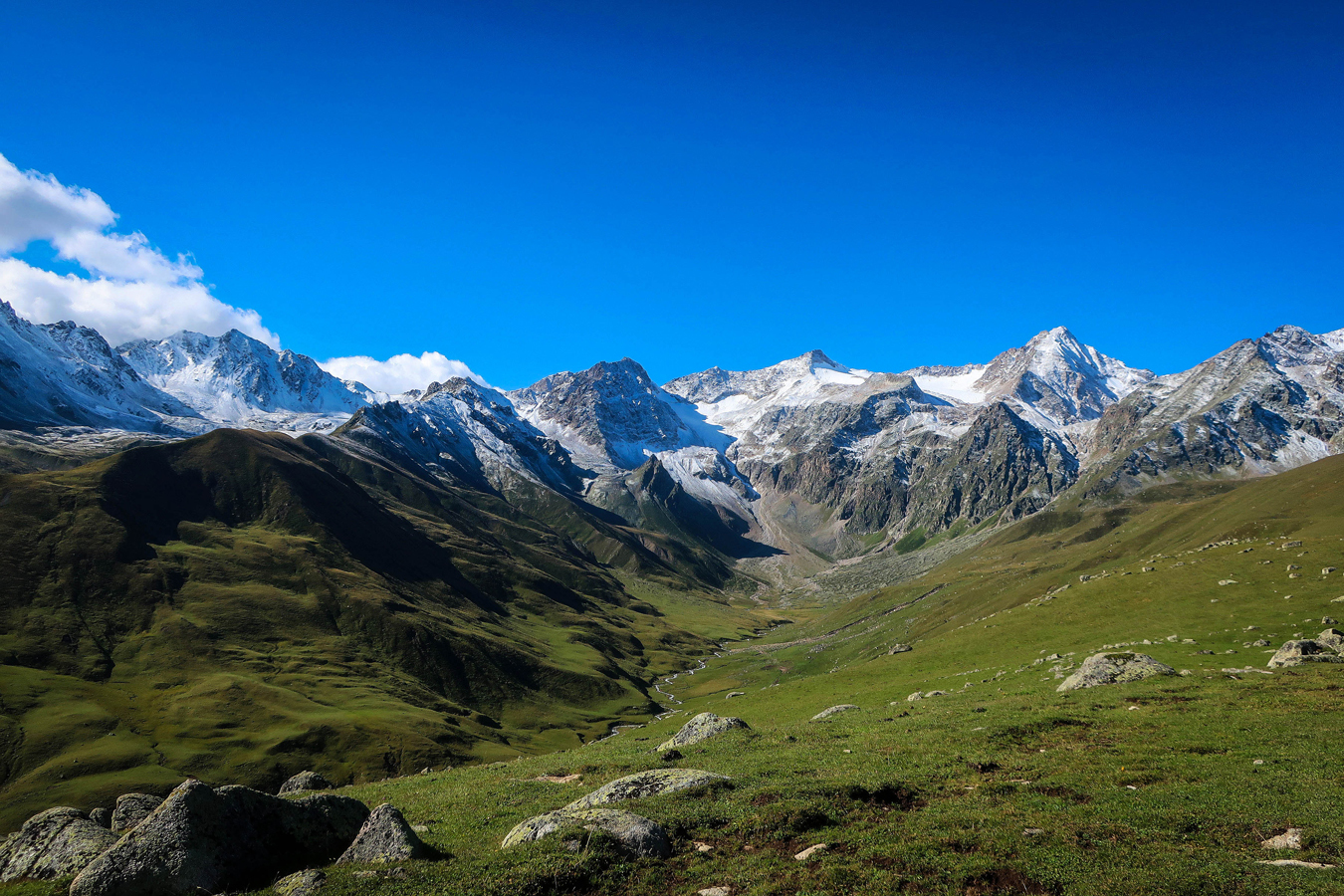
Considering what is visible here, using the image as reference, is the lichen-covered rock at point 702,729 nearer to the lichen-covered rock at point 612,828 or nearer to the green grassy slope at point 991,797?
the green grassy slope at point 991,797

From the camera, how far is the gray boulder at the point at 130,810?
25188 mm

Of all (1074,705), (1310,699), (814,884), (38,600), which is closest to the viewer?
(814,884)

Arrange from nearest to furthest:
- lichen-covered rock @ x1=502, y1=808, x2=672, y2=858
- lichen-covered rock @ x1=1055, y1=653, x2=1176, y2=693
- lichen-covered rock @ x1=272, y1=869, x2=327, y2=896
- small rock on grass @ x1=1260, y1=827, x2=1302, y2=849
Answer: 1. lichen-covered rock @ x1=272, y1=869, x2=327, y2=896
2. small rock on grass @ x1=1260, y1=827, x2=1302, y2=849
3. lichen-covered rock @ x1=502, y1=808, x2=672, y2=858
4. lichen-covered rock @ x1=1055, y1=653, x2=1176, y2=693

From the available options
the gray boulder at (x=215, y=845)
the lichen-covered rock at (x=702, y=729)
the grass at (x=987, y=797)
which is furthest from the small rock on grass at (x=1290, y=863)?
the lichen-covered rock at (x=702, y=729)

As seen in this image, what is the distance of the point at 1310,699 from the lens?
3450 centimetres

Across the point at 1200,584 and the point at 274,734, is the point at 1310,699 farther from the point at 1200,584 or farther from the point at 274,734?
the point at 274,734

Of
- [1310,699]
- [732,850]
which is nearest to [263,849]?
[732,850]

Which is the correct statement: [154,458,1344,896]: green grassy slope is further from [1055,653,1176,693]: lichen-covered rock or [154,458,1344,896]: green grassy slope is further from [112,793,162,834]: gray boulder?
[112,793,162,834]: gray boulder

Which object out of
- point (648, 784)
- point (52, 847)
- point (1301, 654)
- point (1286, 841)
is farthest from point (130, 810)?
point (1301, 654)

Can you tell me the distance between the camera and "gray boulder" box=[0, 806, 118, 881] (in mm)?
20578

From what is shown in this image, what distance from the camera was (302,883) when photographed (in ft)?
58.9

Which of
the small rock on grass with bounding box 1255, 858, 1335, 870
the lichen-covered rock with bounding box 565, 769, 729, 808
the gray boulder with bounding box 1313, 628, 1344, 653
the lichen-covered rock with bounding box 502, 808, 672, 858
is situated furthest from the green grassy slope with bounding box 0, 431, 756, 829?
the small rock on grass with bounding box 1255, 858, 1335, 870

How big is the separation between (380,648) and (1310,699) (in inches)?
7537

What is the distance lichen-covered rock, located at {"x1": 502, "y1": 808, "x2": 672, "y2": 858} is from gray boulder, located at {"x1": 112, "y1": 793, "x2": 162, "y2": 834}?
14969 millimetres
